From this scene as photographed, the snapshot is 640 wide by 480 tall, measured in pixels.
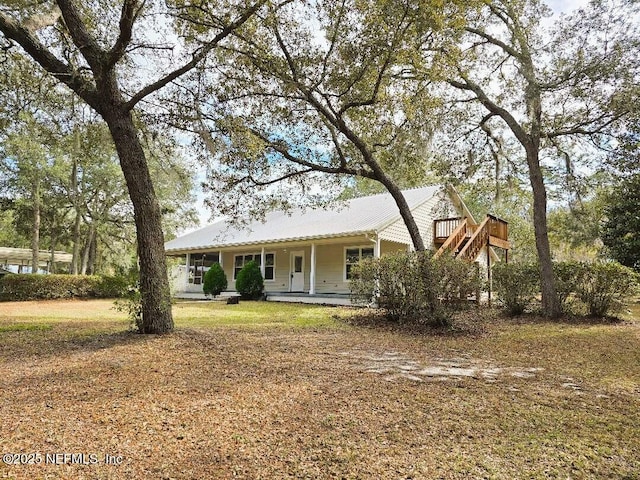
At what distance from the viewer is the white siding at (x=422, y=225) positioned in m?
15.3

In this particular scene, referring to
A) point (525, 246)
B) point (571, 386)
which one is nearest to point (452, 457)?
point (571, 386)

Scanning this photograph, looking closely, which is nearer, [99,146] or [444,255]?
[444,255]

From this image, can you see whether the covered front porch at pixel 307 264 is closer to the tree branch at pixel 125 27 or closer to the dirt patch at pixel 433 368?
the dirt patch at pixel 433 368

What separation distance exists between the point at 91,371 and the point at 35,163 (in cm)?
2091

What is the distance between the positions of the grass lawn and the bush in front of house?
37.9 feet

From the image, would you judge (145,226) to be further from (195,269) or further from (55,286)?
(195,269)

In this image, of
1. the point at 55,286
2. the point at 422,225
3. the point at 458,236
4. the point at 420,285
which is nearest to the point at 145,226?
the point at 420,285

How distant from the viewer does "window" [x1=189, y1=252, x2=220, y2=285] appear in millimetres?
23312

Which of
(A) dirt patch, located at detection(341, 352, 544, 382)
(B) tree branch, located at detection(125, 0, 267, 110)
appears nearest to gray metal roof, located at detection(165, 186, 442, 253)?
(B) tree branch, located at detection(125, 0, 267, 110)

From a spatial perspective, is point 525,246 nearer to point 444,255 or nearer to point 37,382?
point 444,255

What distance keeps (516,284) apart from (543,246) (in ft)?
3.96

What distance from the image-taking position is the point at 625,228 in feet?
58.4

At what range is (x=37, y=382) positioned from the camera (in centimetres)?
387

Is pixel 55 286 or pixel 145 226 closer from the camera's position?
pixel 145 226
